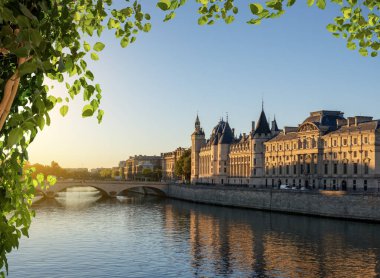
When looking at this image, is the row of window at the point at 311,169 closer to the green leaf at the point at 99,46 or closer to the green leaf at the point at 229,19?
the green leaf at the point at 229,19

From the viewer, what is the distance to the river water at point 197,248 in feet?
102

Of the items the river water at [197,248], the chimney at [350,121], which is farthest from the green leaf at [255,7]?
the chimney at [350,121]

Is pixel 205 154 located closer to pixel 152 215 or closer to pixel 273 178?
pixel 273 178

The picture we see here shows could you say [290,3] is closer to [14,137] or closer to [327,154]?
[14,137]

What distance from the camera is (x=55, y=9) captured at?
15.1 feet

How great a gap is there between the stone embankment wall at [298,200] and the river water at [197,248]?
2280 mm

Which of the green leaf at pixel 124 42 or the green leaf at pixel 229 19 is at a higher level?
the green leaf at pixel 229 19

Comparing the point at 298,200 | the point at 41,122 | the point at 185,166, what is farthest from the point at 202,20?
the point at 185,166

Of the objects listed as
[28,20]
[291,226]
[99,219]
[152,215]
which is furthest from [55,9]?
[152,215]

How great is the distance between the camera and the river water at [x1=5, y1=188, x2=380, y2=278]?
3098cm

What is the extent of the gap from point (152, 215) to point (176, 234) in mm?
18481

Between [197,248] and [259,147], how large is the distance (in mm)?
64314

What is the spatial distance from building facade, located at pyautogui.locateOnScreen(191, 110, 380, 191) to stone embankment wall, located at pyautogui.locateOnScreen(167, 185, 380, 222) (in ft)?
33.9

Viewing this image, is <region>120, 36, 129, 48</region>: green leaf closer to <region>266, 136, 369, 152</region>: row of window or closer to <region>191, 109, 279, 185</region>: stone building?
<region>266, 136, 369, 152</region>: row of window
